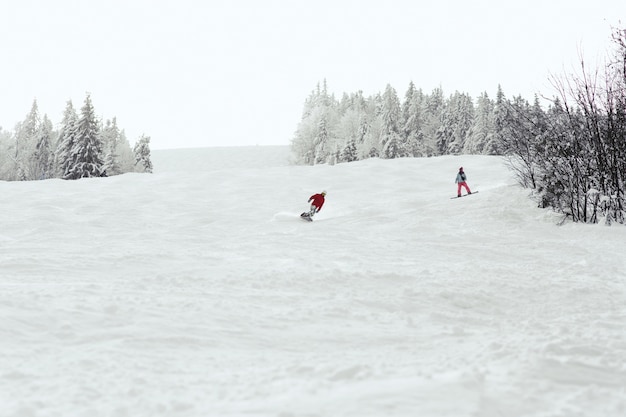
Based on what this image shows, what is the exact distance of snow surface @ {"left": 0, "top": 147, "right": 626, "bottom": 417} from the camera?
248 cm

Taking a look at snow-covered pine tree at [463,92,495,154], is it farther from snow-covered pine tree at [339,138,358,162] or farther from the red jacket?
the red jacket

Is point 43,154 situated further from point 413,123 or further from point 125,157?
point 413,123

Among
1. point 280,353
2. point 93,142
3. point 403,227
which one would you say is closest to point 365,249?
point 403,227

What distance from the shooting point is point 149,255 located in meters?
6.68

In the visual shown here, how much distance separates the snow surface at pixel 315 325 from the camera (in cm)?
248

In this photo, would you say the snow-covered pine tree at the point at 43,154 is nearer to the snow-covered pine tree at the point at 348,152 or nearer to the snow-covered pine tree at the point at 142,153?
the snow-covered pine tree at the point at 142,153

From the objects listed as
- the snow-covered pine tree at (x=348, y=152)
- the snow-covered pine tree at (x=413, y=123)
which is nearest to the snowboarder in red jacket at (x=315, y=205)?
the snow-covered pine tree at (x=348, y=152)

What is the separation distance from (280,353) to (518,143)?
12767 mm

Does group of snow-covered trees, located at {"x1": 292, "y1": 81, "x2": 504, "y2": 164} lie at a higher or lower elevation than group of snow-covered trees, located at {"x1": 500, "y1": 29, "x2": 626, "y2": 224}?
higher

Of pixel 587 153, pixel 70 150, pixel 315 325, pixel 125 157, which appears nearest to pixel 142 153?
pixel 125 157

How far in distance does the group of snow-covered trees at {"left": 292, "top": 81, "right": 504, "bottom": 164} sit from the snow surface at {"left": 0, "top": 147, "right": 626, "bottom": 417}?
168 feet

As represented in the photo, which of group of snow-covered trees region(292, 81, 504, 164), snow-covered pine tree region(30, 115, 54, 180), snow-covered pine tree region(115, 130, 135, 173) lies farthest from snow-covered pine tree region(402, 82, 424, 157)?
snow-covered pine tree region(30, 115, 54, 180)

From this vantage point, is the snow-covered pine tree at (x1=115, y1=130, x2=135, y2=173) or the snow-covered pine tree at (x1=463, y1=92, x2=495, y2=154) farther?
the snow-covered pine tree at (x1=115, y1=130, x2=135, y2=173)

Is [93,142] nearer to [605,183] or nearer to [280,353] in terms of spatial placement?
[605,183]
